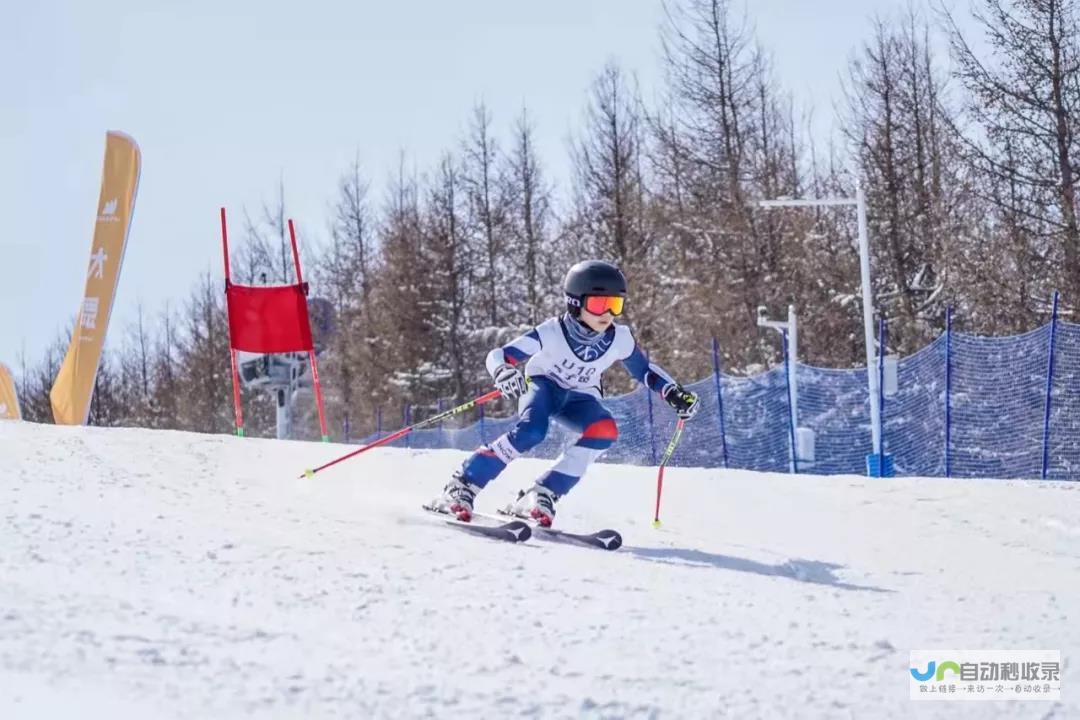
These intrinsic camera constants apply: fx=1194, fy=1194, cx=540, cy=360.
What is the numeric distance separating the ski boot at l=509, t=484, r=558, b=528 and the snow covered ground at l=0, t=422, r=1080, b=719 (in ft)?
0.91

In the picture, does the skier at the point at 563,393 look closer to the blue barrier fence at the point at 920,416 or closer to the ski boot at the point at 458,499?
the ski boot at the point at 458,499

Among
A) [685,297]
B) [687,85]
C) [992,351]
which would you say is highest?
[687,85]

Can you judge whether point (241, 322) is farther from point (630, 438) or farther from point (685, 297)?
point (685, 297)

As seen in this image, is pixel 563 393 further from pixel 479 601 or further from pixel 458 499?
pixel 479 601

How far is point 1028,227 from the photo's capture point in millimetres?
18688

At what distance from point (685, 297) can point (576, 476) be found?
758 inches

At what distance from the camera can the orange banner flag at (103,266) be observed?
14.1 metres

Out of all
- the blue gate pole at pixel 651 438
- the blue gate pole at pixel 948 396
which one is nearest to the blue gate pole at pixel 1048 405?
the blue gate pole at pixel 948 396

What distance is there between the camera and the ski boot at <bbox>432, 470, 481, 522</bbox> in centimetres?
656

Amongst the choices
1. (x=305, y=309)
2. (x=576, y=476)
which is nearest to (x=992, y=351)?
(x=305, y=309)

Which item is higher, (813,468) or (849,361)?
(849,361)

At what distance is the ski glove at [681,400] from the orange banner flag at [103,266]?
9.04 metres

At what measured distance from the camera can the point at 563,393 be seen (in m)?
6.97

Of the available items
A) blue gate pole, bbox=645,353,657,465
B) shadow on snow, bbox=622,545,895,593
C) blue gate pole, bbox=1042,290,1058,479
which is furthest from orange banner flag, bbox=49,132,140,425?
blue gate pole, bbox=1042,290,1058,479
